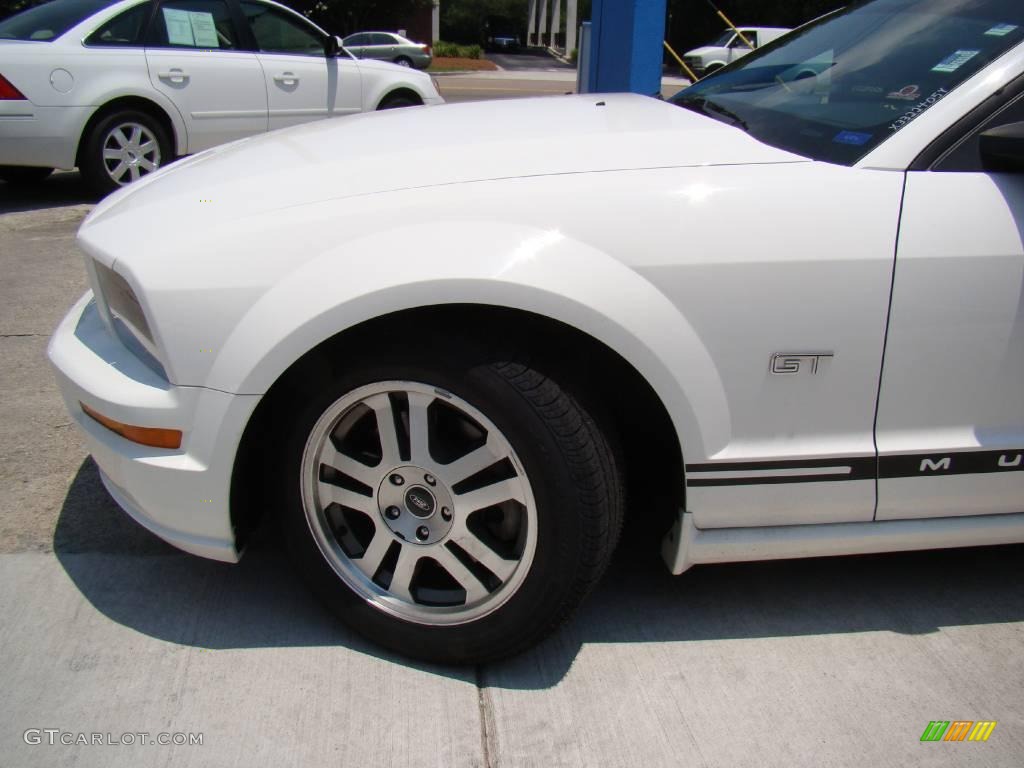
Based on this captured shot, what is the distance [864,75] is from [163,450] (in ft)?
6.43

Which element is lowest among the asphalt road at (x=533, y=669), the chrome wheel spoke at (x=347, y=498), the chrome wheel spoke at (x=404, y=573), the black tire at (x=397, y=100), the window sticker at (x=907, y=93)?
the asphalt road at (x=533, y=669)

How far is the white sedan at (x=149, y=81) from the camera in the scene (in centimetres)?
649

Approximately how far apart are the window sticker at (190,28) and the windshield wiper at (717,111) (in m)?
5.57

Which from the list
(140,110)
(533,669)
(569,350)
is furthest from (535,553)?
(140,110)

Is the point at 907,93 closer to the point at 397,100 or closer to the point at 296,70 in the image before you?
the point at 296,70

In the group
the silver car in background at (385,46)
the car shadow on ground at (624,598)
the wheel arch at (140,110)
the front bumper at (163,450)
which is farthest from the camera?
the silver car in background at (385,46)

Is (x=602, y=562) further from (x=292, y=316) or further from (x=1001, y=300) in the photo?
(x=1001, y=300)

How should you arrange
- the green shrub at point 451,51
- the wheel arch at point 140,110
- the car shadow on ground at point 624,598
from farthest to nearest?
the green shrub at point 451,51 < the wheel arch at point 140,110 < the car shadow on ground at point 624,598

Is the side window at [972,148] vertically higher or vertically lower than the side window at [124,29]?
lower

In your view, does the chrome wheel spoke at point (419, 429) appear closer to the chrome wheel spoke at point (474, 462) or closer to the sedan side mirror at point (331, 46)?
the chrome wheel spoke at point (474, 462)

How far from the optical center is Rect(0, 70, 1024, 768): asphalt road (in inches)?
79.9

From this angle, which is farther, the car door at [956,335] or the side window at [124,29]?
the side window at [124,29]

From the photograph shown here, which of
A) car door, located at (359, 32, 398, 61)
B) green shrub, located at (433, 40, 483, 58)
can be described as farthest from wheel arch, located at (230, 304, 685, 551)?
green shrub, located at (433, 40, 483, 58)

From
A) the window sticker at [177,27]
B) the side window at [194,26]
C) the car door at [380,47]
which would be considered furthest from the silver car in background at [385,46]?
the window sticker at [177,27]
